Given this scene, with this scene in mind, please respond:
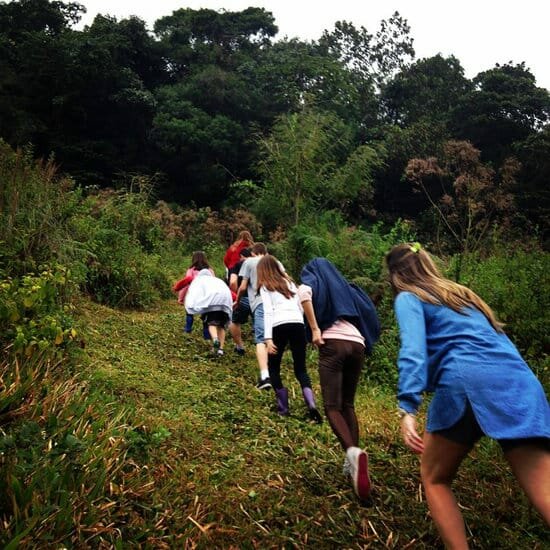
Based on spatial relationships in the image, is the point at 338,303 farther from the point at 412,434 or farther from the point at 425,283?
the point at 412,434

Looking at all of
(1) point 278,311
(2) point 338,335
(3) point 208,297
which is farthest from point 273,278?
(3) point 208,297

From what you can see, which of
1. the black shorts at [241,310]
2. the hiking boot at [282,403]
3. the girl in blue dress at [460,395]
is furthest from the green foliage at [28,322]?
the black shorts at [241,310]

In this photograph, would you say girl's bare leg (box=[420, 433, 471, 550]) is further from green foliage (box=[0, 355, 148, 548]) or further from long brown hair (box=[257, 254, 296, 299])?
long brown hair (box=[257, 254, 296, 299])

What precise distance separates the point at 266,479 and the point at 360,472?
727 mm

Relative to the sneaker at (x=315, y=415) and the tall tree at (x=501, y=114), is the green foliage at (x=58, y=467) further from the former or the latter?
the tall tree at (x=501, y=114)

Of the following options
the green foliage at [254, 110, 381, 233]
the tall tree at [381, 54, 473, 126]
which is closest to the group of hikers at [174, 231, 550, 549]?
the green foliage at [254, 110, 381, 233]

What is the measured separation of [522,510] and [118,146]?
25868mm

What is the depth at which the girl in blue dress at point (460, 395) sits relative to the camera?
2426mm

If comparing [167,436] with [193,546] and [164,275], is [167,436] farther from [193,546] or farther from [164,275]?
[164,275]

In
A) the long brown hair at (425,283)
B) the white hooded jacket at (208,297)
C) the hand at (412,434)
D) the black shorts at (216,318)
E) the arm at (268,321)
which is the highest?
the long brown hair at (425,283)

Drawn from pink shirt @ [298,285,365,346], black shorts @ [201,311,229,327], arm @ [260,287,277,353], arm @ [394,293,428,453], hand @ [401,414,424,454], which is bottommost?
black shorts @ [201,311,229,327]

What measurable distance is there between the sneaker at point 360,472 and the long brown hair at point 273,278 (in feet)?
7.63

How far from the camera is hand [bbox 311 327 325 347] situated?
4468 millimetres

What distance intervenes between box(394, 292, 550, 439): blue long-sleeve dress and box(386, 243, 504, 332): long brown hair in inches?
1.7
